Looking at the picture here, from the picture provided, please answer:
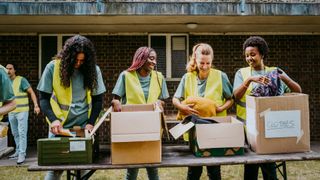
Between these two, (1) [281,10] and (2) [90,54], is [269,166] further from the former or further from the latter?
(1) [281,10]

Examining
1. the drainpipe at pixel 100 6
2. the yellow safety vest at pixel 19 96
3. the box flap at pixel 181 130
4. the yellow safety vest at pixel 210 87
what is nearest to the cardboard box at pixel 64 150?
the box flap at pixel 181 130

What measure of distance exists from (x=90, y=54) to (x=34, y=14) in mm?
4837

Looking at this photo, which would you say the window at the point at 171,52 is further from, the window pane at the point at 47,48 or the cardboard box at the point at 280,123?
the cardboard box at the point at 280,123

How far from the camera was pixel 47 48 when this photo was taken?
9.44 m

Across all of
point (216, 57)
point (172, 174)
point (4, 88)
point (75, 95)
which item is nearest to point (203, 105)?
point (75, 95)

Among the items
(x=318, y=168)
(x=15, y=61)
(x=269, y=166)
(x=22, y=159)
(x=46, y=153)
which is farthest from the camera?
(x=15, y=61)

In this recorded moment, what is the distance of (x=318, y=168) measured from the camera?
6418mm

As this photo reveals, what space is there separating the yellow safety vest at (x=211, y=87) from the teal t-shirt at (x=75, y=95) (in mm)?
861

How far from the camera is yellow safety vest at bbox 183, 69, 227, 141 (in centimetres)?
332

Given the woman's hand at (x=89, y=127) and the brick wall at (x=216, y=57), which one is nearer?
the woman's hand at (x=89, y=127)

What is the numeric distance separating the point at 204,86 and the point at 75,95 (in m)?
1.16

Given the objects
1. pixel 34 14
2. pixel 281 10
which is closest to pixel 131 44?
pixel 34 14

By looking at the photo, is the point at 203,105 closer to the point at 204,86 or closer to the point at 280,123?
the point at 204,86

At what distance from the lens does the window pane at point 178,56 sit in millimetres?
9578
